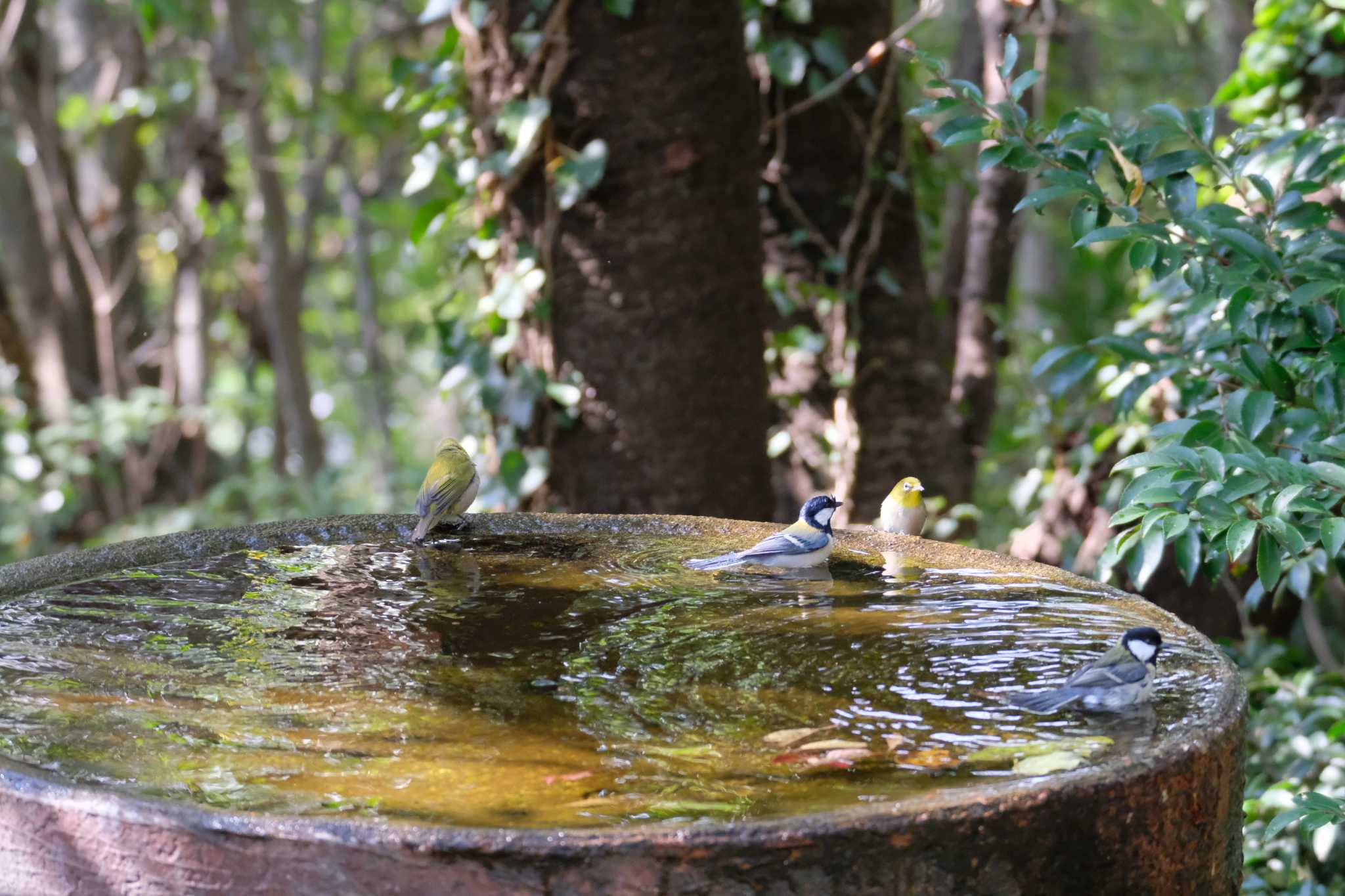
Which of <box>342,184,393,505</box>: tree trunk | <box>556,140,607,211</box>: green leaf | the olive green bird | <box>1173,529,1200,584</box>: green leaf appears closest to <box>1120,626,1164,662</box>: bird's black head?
A: <box>1173,529,1200,584</box>: green leaf

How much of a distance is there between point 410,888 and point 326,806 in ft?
0.69

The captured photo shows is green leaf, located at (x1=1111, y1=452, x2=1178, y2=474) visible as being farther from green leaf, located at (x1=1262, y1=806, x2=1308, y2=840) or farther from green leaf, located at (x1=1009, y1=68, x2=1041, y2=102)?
green leaf, located at (x1=1009, y1=68, x2=1041, y2=102)

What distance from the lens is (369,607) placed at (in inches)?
110

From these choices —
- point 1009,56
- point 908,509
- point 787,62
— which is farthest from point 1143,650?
point 787,62

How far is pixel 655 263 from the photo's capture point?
4.73 meters

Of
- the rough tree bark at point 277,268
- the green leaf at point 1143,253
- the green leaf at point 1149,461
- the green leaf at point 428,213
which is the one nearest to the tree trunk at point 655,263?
the green leaf at point 428,213

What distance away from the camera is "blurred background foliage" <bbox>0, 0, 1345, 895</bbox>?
3168 mm

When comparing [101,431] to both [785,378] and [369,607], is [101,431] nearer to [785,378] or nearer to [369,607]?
[785,378]

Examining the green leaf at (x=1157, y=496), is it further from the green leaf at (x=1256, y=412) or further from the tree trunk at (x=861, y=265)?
the tree trunk at (x=861, y=265)

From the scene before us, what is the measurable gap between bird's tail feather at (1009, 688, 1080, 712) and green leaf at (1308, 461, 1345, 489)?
78 centimetres

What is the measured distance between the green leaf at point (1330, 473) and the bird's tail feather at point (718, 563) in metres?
1.26

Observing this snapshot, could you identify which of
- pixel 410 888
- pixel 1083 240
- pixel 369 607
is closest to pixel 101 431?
pixel 369 607

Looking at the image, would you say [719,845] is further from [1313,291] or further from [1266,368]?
[1266,368]

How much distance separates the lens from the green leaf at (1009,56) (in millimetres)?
3064
